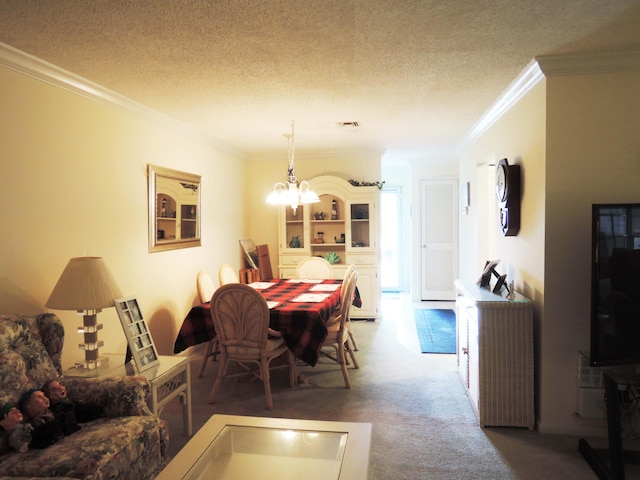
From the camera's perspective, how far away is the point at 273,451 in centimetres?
206

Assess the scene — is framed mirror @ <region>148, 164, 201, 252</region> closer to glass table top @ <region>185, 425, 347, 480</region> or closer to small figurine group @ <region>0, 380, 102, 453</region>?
small figurine group @ <region>0, 380, 102, 453</region>

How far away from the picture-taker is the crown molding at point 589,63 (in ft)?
8.60

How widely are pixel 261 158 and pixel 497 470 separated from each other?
16.3ft

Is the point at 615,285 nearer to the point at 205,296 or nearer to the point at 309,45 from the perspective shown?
the point at 309,45

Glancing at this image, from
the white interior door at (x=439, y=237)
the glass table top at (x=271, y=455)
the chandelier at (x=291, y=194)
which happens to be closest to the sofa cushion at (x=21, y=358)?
the glass table top at (x=271, y=455)

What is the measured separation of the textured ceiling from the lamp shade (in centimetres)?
123

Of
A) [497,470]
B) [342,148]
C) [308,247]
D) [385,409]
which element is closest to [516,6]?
[497,470]

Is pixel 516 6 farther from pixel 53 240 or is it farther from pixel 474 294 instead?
pixel 53 240

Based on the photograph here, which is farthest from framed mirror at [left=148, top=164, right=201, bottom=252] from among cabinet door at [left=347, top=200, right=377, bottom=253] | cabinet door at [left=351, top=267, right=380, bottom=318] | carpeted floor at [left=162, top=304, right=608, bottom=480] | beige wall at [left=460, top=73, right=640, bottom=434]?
beige wall at [left=460, top=73, right=640, bottom=434]

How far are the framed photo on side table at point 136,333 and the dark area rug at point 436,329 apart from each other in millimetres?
2918

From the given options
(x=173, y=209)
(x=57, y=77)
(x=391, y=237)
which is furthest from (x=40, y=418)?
(x=391, y=237)

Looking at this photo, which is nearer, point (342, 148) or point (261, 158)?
point (342, 148)

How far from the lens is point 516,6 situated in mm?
2029

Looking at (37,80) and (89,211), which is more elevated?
(37,80)
